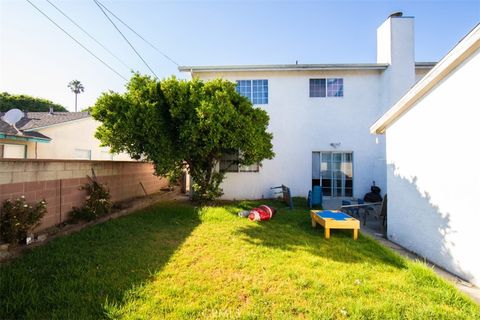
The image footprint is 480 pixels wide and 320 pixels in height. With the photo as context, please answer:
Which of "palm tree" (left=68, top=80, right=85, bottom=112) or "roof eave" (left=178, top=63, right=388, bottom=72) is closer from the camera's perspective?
"roof eave" (left=178, top=63, right=388, bottom=72)

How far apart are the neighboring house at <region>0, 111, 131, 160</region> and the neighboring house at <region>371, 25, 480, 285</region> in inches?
472

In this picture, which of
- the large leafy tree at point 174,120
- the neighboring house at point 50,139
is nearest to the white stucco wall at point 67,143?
the neighboring house at point 50,139

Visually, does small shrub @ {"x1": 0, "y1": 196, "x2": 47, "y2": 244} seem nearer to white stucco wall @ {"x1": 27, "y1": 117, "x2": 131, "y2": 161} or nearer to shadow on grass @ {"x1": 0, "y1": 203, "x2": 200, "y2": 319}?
shadow on grass @ {"x1": 0, "y1": 203, "x2": 200, "y2": 319}

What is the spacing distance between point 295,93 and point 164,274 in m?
9.76

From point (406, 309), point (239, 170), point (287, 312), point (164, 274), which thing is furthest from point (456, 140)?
point (239, 170)

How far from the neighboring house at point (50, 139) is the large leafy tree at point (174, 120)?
489 cm

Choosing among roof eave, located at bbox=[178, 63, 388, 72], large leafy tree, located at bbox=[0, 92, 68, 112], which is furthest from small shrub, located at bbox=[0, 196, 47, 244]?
large leafy tree, located at bbox=[0, 92, 68, 112]

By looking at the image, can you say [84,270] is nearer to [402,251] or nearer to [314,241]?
[314,241]

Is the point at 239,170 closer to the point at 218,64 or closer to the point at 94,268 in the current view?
the point at 218,64

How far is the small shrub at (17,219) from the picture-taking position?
378 cm

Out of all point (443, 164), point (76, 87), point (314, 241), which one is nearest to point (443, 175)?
point (443, 164)

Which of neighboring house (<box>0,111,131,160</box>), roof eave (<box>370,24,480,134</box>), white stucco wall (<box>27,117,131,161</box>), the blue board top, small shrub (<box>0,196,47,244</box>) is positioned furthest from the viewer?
white stucco wall (<box>27,117,131,161</box>)

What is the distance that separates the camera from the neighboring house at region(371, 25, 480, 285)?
3576mm

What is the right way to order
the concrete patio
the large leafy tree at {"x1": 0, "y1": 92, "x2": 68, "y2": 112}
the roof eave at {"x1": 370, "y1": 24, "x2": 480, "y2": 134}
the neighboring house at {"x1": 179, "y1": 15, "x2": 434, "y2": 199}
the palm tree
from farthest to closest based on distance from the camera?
the palm tree → the large leafy tree at {"x1": 0, "y1": 92, "x2": 68, "y2": 112} → the neighboring house at {"x1": 179, "y1": 15, "x2": 434, "y2": 199} → the roof eave at {"x1": 370, "y1": 24, "x2": 480, "y2": 134} → the concrete patio
